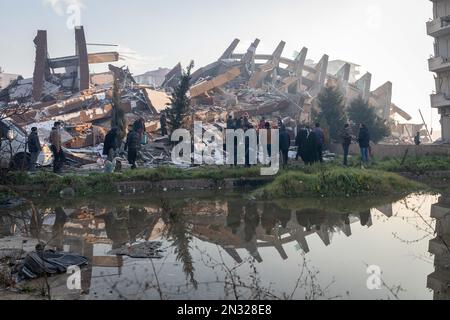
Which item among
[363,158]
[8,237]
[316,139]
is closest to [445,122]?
[363,158]

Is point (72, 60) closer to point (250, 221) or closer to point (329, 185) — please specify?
point (329, 185)

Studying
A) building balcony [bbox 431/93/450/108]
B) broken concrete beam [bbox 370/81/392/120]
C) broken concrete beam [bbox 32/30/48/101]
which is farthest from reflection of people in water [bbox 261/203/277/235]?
broken concrete beam [bbox 370/81/392/120]

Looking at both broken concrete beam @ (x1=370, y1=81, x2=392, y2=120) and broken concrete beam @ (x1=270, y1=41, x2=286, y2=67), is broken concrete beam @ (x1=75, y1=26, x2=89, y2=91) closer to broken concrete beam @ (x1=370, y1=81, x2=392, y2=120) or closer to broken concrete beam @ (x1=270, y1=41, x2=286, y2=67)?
broken concrete beam @ (x1=270, y1=41, x2=286, y2=67)

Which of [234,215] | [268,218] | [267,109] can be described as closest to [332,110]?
[267,109]

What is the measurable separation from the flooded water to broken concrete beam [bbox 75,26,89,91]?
21208 mm

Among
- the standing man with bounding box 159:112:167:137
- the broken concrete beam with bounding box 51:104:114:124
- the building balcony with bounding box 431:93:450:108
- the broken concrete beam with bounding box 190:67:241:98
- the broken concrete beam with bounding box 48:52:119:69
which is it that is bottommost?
the standing man with bounding box 159:112:167:137

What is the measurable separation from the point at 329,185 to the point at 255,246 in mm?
4942

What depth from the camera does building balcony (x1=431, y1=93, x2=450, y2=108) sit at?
2844 centimetres

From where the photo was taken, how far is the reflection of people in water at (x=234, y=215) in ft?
24.3

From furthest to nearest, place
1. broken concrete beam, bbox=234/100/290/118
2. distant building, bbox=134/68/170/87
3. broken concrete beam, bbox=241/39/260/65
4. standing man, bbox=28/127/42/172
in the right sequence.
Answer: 1. distant building, bbox=134/68/170/87
2. broken concrete beam, bbox=241/39/260/65
3. broken concrete beam, bbox=234/100/290/118
4. standing man, bbox=28/127/42/172

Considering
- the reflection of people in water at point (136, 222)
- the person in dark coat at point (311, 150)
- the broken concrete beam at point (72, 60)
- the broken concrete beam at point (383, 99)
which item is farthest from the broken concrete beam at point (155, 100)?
the broken concrete beam at point (383, 99)

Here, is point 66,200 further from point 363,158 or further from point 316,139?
point 363,158

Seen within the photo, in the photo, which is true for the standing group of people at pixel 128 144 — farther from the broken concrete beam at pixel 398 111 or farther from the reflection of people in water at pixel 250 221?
the broken concrete beam at pixel 398 111

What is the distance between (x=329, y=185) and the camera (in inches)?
416
